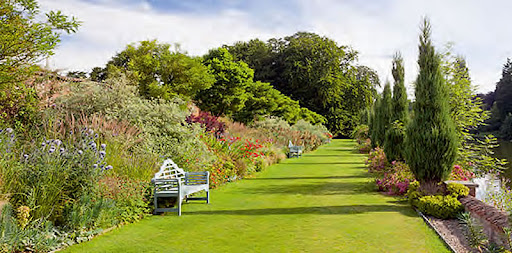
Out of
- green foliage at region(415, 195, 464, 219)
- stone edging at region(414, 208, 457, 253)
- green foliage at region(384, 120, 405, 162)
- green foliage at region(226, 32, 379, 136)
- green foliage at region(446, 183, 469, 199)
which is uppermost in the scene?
green foliage at region(226, 32, 379, 136)

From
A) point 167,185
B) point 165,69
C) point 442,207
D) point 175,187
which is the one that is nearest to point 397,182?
point 442,207

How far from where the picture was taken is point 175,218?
6.47 meters

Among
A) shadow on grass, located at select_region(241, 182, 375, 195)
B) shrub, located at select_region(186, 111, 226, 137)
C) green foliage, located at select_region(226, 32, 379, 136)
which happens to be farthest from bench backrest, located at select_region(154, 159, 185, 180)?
green foliage, located at select_region(226, 32, 379, 136)

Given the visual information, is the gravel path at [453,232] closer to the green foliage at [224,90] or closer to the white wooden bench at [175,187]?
the white wooden bench at [175,187]

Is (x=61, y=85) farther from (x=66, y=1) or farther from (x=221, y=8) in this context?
(x=221, y=8)

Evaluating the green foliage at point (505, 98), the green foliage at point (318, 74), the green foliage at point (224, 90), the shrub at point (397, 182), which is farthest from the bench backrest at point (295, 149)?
the green foliage at point (505, 98)

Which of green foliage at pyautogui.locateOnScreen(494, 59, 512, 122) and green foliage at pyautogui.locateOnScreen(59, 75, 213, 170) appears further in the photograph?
green foliage at pyautogui.locateOnScreen(494, 59, 512, 122)

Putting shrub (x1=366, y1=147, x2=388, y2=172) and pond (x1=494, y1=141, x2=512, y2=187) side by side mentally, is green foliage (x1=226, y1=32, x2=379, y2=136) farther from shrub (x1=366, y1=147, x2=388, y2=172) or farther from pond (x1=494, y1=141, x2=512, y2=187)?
shrub (x1=366, y1=147, x2=388, y2=172)

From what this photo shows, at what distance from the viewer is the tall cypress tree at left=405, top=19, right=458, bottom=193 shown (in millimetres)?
7699

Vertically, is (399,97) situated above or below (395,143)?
above

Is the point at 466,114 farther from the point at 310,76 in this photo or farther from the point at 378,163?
the point at 310,76

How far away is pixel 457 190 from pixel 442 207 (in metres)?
0.69

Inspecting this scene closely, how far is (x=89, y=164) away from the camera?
5.46 meters

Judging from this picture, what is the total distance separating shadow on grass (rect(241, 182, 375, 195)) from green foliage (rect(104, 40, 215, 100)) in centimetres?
991
